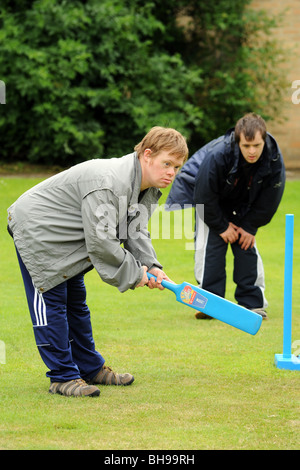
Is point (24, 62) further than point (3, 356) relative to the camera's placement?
Yes

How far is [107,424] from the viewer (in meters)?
3.65

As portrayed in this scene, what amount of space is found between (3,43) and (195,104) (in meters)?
4.58

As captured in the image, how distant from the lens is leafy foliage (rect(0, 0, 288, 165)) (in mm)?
14898

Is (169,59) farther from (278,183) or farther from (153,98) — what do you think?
(278,183)

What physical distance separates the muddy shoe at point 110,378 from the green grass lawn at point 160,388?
0.20 ft

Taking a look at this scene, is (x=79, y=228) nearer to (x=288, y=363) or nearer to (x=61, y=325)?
(x=61, y=325)

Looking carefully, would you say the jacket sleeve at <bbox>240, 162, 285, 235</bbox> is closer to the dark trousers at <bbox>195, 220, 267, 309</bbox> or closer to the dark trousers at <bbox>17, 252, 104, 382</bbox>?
the dark trousers at <bbox>195, 220, 267, 309</bbox>

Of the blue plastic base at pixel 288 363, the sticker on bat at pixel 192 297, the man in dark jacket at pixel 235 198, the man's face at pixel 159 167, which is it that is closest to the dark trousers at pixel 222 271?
the man in dark jacket at pixel 235 198

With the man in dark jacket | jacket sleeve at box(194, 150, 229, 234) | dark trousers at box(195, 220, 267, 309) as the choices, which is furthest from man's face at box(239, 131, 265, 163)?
dark trousers at box(195, 220, 267, 309)

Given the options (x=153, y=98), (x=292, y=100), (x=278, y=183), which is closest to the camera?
(x=278, y=183)

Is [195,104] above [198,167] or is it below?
below

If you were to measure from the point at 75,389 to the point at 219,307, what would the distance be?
0.88m

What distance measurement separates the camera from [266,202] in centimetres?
622
